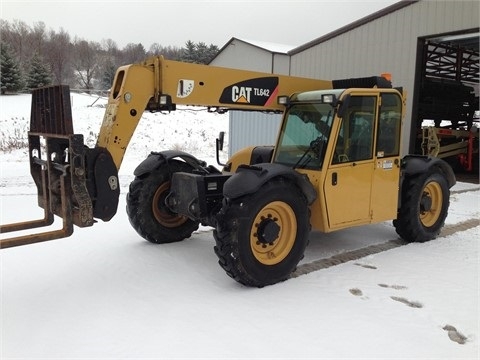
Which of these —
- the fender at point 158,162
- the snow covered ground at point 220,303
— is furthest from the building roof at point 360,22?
the fender at point 158,162

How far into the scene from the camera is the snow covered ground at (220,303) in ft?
10.8

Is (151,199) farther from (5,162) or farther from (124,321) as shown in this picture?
(5,162)

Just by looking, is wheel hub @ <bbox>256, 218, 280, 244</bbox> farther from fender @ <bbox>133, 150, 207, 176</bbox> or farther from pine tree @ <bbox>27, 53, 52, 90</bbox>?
pine tree @ <bbox>27, 53, 52, 90</bbox>

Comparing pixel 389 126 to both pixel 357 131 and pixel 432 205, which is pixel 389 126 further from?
pixel 432 205

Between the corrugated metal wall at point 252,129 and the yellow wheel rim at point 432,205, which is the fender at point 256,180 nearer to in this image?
the yellow wheel rim at point 432,205

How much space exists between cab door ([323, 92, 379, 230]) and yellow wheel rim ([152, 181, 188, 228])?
2109mm

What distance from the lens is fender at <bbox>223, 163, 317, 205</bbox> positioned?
4211mm

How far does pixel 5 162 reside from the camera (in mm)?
13484

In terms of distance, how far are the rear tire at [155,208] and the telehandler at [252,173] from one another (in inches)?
0.5

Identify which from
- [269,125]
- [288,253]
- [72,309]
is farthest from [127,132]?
[269,125]

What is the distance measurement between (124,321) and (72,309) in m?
0.57

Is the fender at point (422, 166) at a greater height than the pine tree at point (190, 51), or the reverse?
the pine tree at point (190, 51)

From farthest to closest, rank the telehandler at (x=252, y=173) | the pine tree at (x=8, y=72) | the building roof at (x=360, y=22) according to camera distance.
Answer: the pine tree at (x=8, y=72) → the building roof at (x=360, y=22) → the telehandler at (x=252, y=173)

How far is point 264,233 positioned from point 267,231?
0.12 ft
